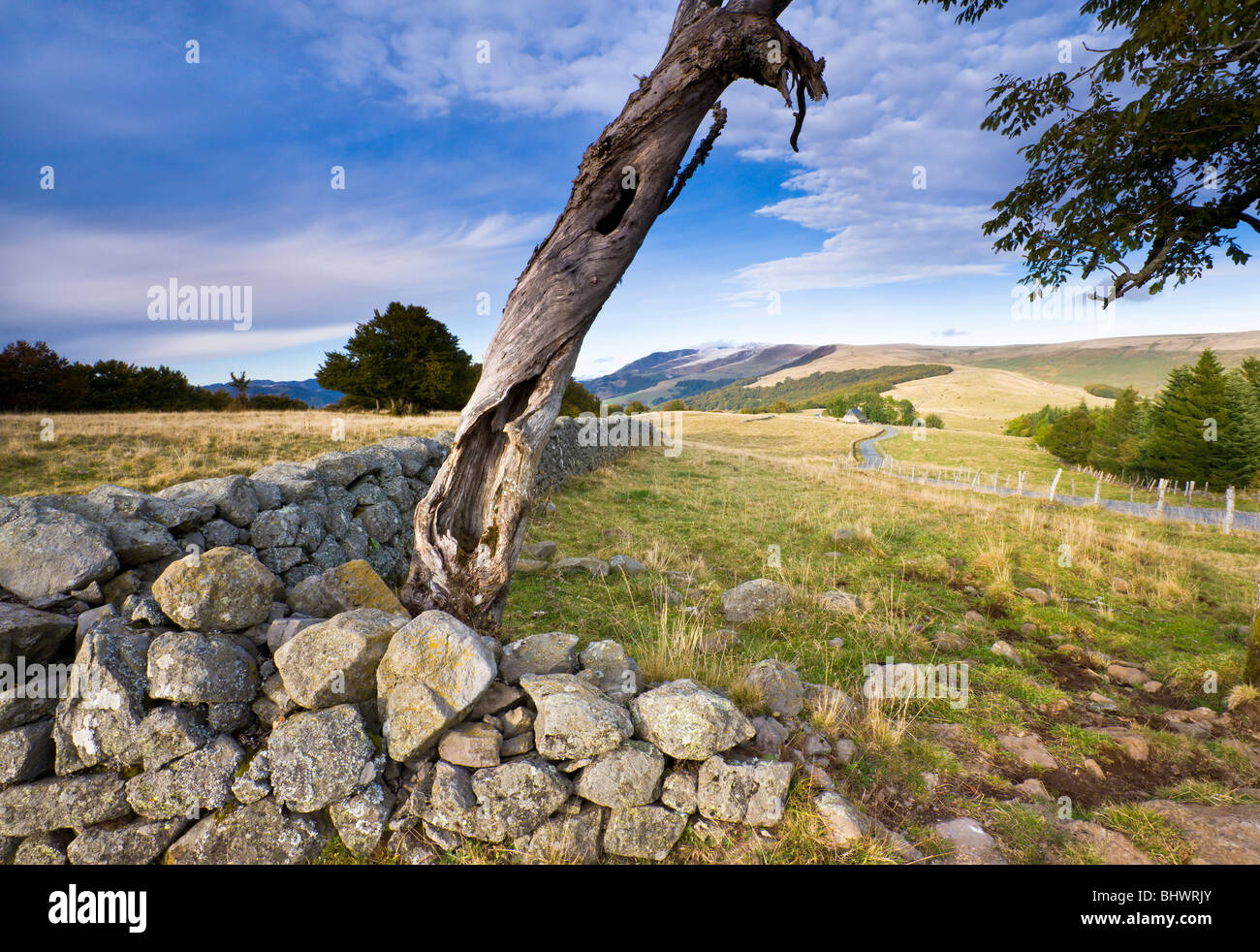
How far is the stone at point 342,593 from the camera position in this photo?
4234 millimetres

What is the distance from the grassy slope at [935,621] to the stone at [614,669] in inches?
13.7

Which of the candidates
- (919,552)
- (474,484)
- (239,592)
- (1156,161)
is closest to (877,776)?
(474,484)

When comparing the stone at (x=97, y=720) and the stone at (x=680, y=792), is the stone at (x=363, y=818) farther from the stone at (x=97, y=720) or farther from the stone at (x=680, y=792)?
the stone at (x=680, y=792)

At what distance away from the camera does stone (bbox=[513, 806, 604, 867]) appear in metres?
2.90

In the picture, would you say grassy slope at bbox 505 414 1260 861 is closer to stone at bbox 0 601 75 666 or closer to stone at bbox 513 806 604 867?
stone at bbox 513 806 604 867

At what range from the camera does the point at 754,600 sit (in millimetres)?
6918

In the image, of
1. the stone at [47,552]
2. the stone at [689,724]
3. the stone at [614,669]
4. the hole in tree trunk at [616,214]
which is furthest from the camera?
the hole in tree trunk at [616,214]

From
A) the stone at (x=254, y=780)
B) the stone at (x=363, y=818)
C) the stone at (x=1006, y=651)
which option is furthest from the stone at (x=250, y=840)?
the stone at (x=1006, y=651)

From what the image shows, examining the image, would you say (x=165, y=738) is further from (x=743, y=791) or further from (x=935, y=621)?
(x=935, y=621)

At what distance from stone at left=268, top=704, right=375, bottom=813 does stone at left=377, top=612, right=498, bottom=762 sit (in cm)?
18

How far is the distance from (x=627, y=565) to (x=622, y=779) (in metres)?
5.40

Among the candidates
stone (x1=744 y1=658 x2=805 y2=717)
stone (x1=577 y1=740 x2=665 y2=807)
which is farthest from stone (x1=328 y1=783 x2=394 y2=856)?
stone (x1=744 y1=658 x2=805 y2=717)

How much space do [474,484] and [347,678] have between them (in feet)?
7.31

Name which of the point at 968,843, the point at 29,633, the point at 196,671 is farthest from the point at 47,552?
the point at 968,843
